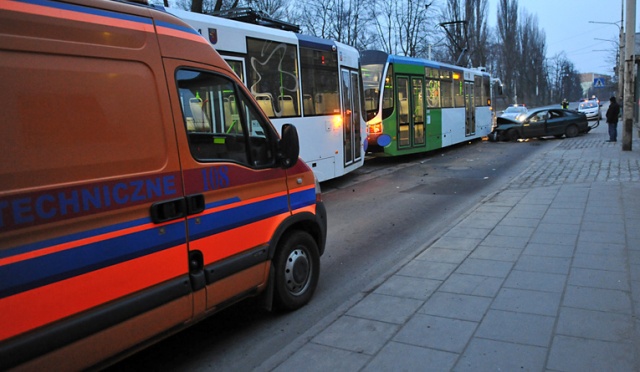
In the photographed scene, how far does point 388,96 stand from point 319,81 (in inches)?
218

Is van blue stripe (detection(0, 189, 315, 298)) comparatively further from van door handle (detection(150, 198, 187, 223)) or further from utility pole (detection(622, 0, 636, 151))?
utility pole (detection(622, 0, 636, 151))

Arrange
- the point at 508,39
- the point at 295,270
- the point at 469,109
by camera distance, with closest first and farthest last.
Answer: the point at 295,270
the point at 469,109
the point at 508,39

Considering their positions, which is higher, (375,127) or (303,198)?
(375,127)

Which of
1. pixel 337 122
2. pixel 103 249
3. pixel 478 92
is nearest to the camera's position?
pixel 103 249

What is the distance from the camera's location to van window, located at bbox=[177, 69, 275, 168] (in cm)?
338

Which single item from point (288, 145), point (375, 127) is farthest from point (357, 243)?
point (375, 127)

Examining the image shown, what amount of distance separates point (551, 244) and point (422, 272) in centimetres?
194

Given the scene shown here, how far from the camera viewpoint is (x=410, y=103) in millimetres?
16359

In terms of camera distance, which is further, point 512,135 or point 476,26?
point 476,26

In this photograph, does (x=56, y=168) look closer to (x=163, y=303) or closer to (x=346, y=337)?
(x=163, y=303)

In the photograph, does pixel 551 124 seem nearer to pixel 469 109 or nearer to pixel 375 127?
pixel 469 109

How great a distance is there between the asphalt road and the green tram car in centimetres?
100

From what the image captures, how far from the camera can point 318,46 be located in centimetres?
1048

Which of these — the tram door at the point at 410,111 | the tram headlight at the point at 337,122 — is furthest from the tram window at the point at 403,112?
the tram headlight at the point at 337,122
